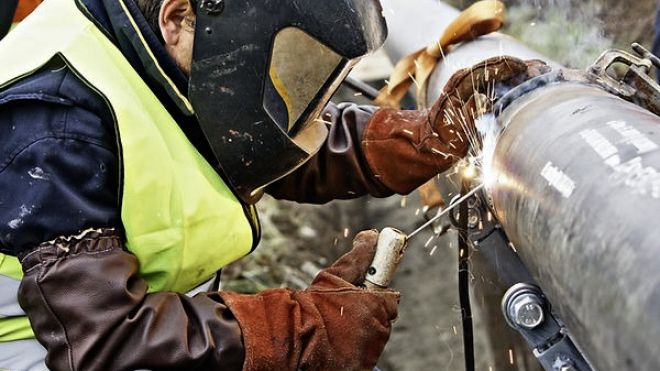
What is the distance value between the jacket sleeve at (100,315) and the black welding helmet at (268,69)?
356 mm

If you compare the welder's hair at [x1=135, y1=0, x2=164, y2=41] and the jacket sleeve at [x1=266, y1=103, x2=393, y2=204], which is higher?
the welder's hair at [x1=135, y1=0, x2=164, y2=41]

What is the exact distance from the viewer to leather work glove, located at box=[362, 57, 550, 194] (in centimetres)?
224

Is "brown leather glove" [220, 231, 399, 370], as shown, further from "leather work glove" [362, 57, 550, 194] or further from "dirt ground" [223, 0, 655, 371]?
"dirt ground" [223, 0, 655, 371]

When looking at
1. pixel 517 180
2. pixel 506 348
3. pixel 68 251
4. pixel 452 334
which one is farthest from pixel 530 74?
pixel 452 334

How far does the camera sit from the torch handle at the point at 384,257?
7.43 ft

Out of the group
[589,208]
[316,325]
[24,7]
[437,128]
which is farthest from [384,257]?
[24,7]

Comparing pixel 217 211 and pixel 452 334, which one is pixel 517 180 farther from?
pixel 452 334

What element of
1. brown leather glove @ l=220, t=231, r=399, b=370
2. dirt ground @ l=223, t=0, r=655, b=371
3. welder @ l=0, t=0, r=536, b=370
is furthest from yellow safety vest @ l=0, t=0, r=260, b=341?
dirt ground @ l=223, t=0, r=655, b=371

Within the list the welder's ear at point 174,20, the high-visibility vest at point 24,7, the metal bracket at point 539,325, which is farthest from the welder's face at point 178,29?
the high-visibility vest at point 24,7

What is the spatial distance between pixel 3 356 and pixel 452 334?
2.99 m

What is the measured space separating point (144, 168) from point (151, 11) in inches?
14.4

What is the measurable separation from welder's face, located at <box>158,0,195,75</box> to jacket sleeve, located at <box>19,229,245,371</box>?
43 cm

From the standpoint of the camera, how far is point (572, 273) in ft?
4.83

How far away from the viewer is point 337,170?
8.99 feet
